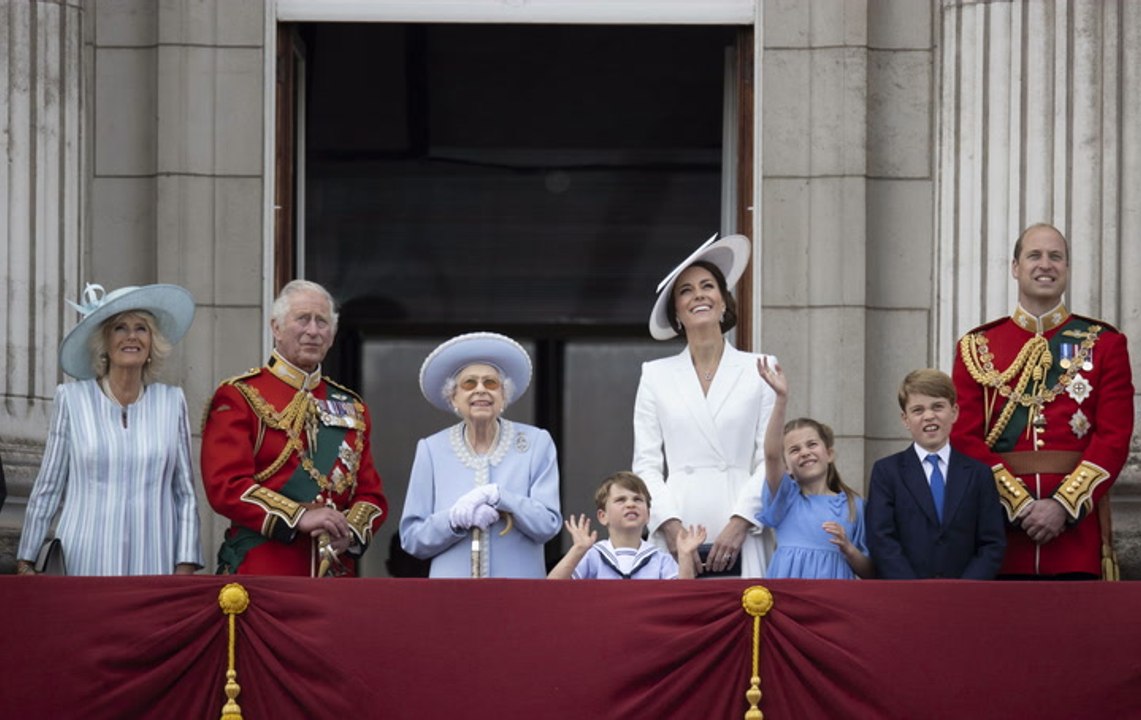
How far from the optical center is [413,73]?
16047mm

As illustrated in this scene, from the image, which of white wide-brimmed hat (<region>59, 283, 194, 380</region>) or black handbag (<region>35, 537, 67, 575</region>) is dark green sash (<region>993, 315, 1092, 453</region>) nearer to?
white wide-brimmed hat (<region>59, 283, 194, 380</region>)

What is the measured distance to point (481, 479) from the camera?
10172 mm

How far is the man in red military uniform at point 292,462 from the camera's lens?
9.98 m

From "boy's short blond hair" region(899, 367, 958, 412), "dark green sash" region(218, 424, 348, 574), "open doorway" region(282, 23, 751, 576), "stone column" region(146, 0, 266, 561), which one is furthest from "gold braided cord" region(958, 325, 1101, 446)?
"open doorway" region(282, 23, 751, 576)

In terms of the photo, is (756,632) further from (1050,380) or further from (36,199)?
(36,199)

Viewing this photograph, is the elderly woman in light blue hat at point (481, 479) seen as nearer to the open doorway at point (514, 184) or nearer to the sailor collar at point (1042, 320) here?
the sailor collar at point (1042, 320)

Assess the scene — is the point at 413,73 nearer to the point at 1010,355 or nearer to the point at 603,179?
the point at 603,179

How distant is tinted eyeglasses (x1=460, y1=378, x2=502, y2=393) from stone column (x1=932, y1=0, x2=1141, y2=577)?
293 centimetres

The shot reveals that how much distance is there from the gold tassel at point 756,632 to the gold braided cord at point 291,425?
1824 mm

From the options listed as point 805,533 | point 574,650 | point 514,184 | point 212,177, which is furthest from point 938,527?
point 514,184

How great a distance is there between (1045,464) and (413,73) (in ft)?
22.3

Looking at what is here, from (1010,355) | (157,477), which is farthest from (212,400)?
(1010,355)

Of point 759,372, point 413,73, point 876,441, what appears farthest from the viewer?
point 413,73

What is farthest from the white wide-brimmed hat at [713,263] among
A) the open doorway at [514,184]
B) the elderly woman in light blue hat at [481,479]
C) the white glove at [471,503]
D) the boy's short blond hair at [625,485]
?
the open doorway at [514,184]
